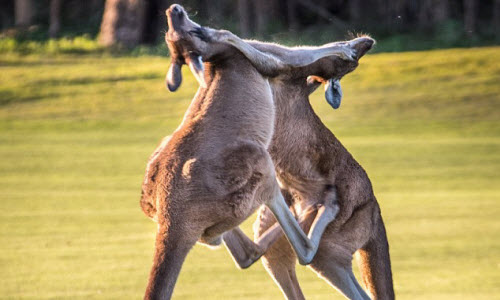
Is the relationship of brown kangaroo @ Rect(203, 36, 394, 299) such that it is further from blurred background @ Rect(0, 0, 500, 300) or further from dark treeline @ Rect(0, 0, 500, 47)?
dark treeline @ Rect(0, 0, 500, 47)

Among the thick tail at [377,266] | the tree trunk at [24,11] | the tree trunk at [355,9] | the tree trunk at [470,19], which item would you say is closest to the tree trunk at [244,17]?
the tree trunk at [355,9]

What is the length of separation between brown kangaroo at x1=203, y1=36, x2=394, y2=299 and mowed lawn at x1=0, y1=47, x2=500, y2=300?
93.0 inches

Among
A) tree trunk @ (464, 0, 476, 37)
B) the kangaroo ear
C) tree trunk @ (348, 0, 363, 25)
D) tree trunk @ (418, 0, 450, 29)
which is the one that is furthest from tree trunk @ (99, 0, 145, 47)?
the kangaroo ear

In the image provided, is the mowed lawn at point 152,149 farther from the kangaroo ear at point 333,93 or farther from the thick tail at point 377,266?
the kangaroo ear at point 333,93

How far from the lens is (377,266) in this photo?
17.8ft

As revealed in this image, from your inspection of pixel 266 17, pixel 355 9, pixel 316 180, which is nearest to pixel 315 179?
pixel 316 180

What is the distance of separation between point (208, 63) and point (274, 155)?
0.52 meters

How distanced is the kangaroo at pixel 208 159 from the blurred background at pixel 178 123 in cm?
251

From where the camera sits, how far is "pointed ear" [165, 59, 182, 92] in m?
4.16

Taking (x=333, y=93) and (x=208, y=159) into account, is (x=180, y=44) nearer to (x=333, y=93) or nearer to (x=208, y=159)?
(x=208, y=159)

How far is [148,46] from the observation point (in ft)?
90.8

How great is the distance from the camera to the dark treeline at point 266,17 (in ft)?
90.3

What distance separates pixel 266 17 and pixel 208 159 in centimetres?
2643

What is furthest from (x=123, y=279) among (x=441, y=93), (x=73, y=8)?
(x=73, y=8)
